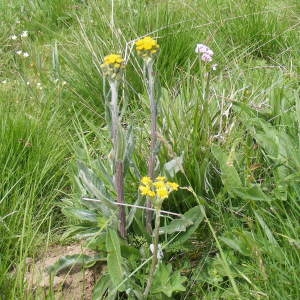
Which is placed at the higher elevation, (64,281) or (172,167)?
(172,167)

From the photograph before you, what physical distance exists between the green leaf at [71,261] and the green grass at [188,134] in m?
0.10

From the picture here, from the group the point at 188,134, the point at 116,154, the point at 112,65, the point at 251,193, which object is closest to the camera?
the point at 112,65

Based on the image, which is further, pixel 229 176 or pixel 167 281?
pixel 229 176

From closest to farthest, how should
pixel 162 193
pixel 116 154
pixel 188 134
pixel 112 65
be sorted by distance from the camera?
pixel 162 193 → pixel 112 65 → pixel 116 154 → pixel 188 134

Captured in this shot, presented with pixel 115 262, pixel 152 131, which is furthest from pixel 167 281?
pixel 152 131

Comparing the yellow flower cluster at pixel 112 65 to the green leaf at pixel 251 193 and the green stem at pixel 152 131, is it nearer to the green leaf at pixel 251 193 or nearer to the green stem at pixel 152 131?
the green stem at pixel 152 131

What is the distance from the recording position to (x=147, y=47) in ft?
4.51

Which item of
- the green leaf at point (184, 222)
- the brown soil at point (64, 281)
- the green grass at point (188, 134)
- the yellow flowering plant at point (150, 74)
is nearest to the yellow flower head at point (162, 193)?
the yellow flowering plant at point (150, 74)

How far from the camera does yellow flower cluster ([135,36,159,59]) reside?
1.37 m

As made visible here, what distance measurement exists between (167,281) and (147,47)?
2.15 ft

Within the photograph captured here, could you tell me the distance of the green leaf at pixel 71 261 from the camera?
1.63 m

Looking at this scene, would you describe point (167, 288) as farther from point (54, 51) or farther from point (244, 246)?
point (54, 51)

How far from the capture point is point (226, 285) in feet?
5.05

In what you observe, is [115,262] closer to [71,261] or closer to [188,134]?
[71,261]
